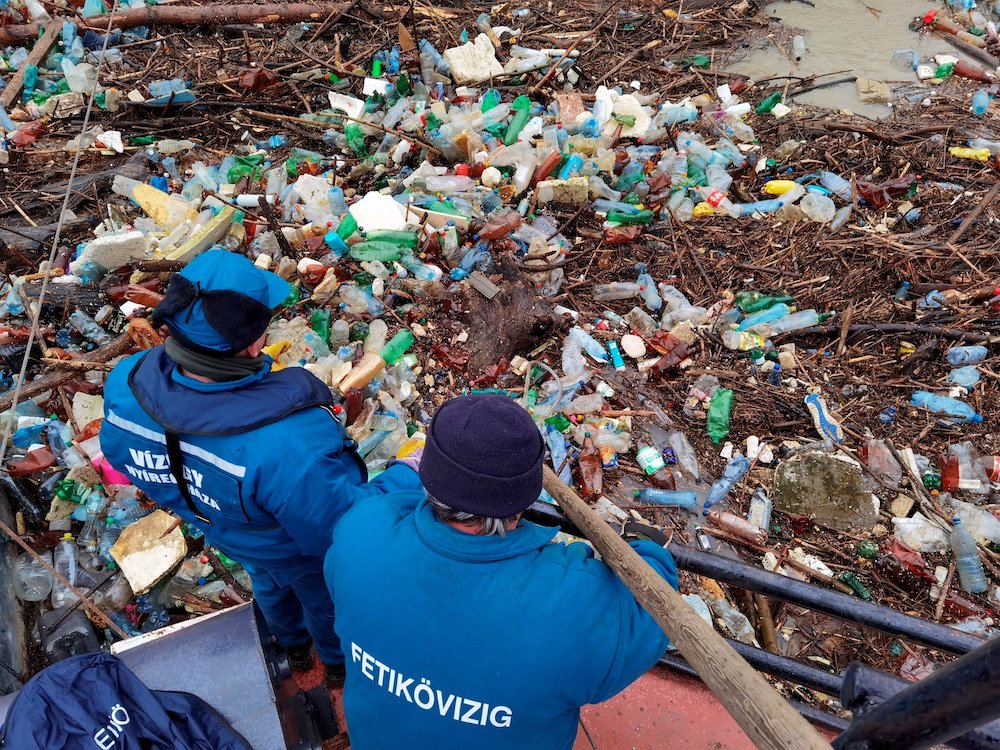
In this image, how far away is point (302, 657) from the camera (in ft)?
9.62

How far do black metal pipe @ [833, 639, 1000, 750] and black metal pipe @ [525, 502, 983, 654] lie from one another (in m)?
0.92

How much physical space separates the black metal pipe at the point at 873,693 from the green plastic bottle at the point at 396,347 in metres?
3.70

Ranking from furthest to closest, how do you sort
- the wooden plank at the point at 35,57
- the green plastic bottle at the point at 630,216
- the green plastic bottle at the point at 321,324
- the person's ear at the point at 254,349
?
1. the wooden plank at the point at 35,57
2. the green plastic bottle at the point at 630,216
3. the green plastic bottle at the point at 321,324
4. the person's ear at the point at 254,349

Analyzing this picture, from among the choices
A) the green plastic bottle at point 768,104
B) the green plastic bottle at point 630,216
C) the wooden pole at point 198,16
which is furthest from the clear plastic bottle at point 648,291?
the wooden pole at point 198,16

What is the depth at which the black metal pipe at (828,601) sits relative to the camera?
1737 mm

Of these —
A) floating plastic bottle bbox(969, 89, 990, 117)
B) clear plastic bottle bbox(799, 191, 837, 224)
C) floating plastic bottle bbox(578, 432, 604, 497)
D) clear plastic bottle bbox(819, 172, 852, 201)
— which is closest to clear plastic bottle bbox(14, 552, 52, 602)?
floating plastic bottle bbox(578, 432, 604, 497)

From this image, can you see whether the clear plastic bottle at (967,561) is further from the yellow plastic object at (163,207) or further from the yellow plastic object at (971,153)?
the yellow plastic object at (163,207)

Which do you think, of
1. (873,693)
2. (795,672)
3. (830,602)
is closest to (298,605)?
(795,672)

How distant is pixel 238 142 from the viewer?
6262mm

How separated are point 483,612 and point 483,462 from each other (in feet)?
1.06

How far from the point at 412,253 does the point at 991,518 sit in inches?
165

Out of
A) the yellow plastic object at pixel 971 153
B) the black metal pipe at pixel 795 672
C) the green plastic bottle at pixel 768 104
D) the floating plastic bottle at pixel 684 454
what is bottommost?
the floating plastic bottle at pixel 684 454

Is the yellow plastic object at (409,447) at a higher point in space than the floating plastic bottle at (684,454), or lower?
higher

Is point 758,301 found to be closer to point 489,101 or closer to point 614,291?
point 614,291
